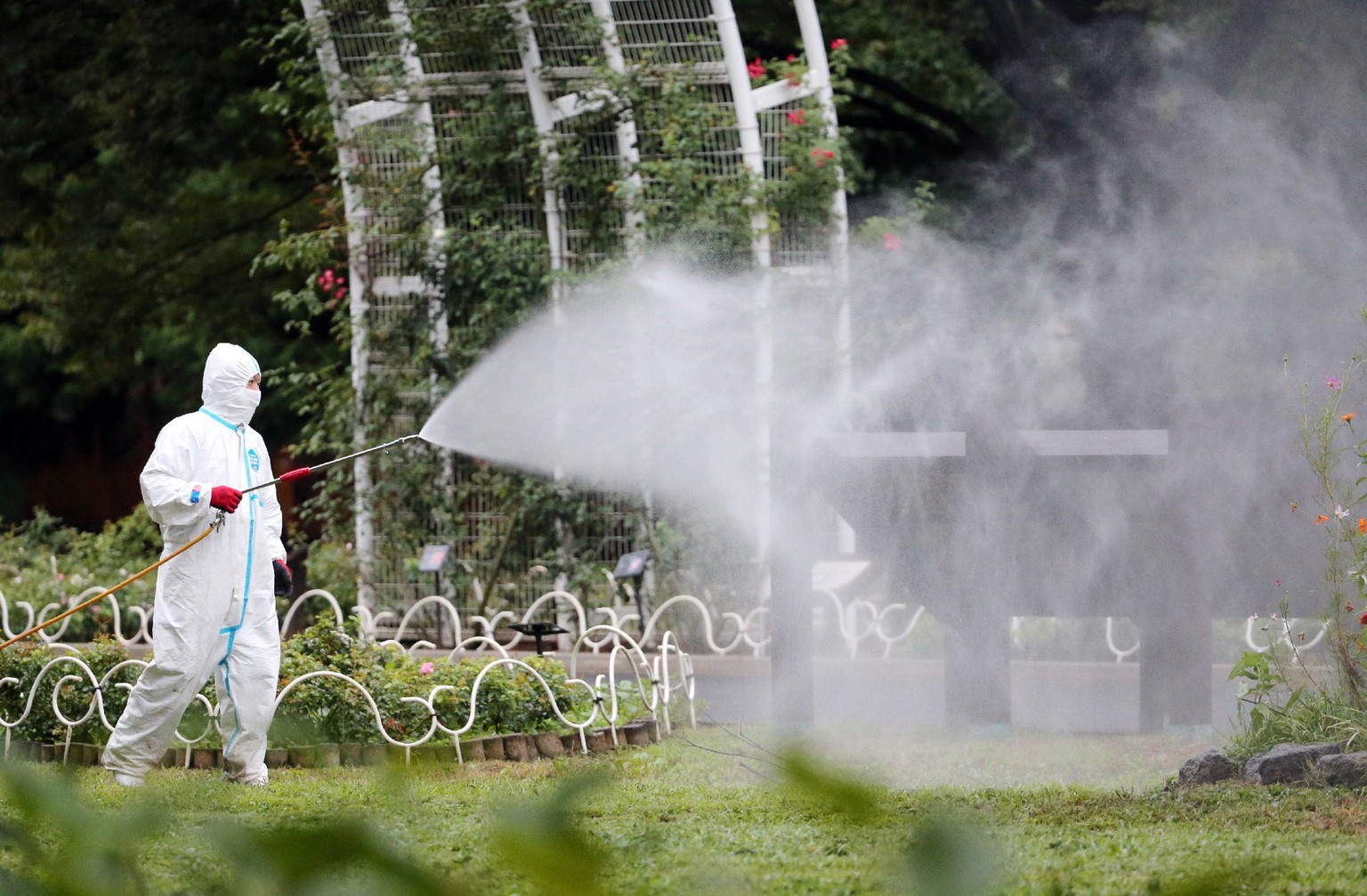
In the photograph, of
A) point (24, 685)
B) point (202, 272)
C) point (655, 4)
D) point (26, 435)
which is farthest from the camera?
point (26, 435)

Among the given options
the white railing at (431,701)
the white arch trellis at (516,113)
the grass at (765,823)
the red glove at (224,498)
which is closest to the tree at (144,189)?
the white arch trellis at (516,113)

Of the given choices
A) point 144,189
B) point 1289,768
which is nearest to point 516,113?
point 144,189

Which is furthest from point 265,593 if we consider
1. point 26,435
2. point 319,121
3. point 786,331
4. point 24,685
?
point 26,435

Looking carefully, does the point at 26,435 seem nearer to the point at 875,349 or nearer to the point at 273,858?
the point at 875,349

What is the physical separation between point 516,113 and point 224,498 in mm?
5713

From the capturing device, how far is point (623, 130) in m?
10.8

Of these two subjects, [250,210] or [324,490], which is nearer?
[324,490]

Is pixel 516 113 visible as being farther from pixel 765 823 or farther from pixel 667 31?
pixel 765 823

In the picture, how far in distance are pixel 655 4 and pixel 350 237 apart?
2739 millimetres

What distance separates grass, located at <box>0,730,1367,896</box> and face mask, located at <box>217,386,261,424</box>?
57.5 inches

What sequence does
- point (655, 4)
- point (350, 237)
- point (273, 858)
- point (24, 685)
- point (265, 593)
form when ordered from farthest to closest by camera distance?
point (350, 237) < point (655, 4) < point (24, 685) < point (265, 593) < point (273, 858)

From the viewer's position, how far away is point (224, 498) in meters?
5.98

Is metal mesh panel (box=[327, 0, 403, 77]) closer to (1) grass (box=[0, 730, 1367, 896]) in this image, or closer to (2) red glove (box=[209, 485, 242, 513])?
(2) red glove (box=[209, 485, 242, 513])

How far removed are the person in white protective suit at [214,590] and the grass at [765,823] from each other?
0.47 meters
